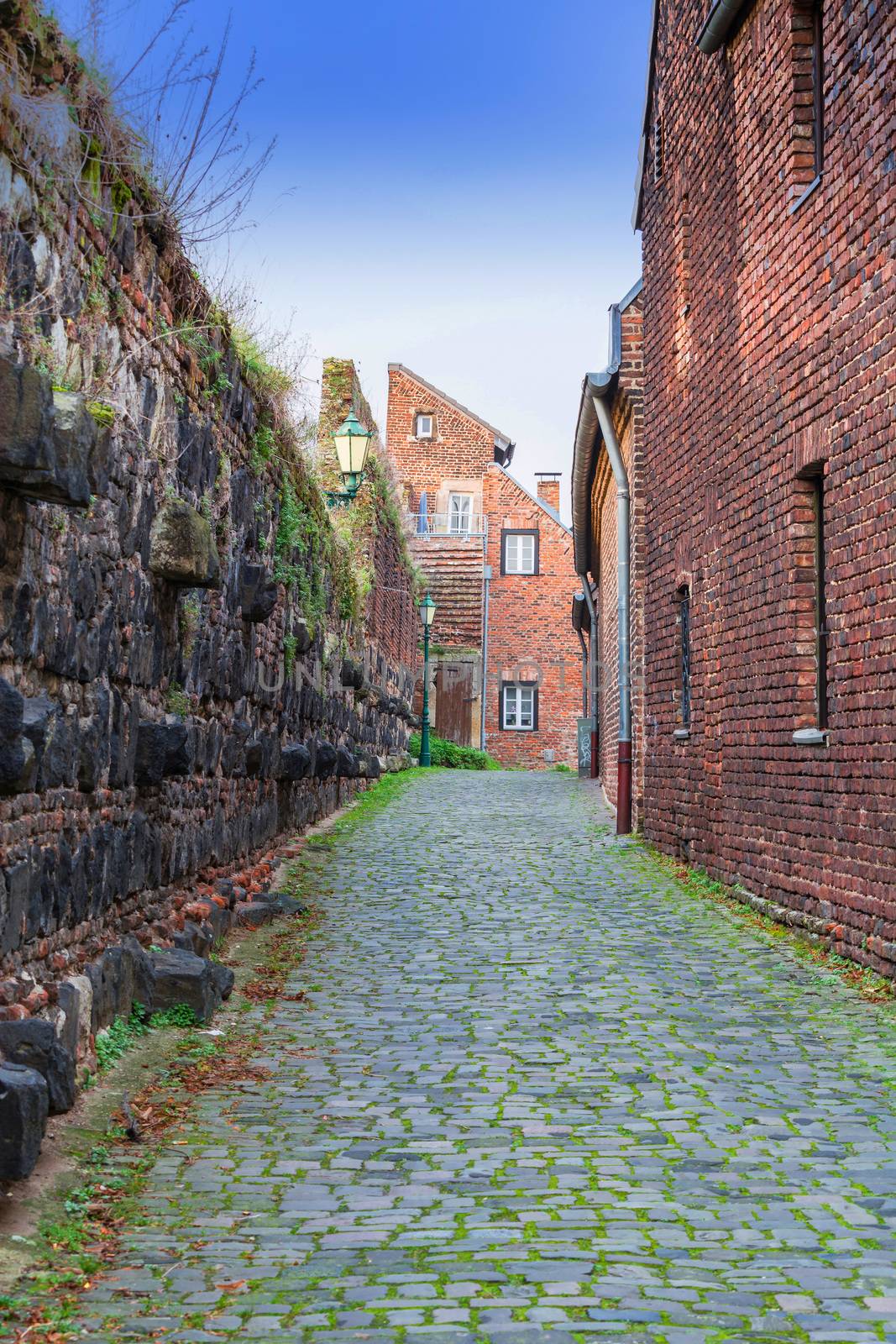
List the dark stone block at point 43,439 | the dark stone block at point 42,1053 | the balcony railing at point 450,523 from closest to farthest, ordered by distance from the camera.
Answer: the dark stone block at point 43,439 → the dark stone block at point 42,1053 → the balcony railing at point 450,523

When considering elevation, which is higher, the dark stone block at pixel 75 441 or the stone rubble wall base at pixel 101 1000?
the dark stone block at pixel 75 441

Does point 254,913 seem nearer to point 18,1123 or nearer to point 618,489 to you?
point 18,1123

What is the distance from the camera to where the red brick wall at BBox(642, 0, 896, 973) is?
7.91 m

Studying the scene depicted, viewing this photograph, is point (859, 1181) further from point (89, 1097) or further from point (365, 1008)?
point (365, 1008)

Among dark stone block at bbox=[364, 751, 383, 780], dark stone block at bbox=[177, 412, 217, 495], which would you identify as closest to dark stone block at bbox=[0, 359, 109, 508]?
dark stone block at bbox=[177, 412, 217, 495]

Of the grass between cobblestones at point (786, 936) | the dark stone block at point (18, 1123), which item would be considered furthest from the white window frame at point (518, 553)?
the dark stone block at point (18, 1123)

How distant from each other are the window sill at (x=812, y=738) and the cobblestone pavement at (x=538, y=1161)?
1.29 meters

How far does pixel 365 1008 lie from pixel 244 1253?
130 inches

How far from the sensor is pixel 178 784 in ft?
26.3

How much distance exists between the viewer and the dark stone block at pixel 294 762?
1203 centimetres

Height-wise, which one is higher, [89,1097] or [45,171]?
[45,171]

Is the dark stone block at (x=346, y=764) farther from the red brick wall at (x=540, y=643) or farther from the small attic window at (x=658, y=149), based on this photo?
the red brick wall at (x=540, y=643)

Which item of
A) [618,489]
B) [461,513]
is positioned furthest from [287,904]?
[461,513]

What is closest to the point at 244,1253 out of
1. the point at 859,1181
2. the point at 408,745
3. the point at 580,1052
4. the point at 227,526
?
the point at 859,1181
